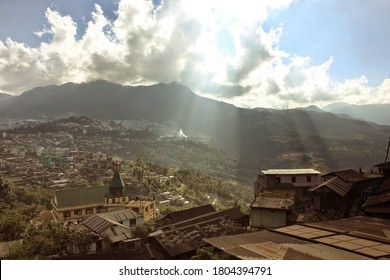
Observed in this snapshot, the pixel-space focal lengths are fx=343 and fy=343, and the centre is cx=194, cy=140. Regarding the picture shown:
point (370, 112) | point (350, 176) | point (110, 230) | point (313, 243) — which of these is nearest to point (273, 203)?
point (350, 176)

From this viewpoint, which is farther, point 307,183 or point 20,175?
point 20,175

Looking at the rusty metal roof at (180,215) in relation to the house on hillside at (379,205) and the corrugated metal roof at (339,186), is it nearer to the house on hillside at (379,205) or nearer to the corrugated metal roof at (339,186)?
the corrugated metal roof at (339,186)

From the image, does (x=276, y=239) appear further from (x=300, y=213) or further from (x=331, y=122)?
(x=331, y=122)

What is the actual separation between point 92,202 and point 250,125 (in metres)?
105

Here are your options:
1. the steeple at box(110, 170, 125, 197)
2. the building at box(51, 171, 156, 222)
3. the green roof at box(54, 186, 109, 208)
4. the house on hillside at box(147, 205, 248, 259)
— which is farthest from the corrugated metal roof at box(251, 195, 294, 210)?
the green roof at box(54, 186, 109, 208)

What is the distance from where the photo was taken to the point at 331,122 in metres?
121

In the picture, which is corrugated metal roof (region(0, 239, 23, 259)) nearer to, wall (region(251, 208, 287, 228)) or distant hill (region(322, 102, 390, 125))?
wall (region(251, 208, 287, 228))

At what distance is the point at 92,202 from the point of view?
30.3 meters

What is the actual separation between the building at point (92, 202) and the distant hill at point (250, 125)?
44627 mm

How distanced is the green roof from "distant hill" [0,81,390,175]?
45.6m

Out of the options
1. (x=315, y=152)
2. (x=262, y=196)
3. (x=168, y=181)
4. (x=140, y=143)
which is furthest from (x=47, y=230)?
(x=140, y=143)

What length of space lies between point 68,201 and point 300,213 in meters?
20.3

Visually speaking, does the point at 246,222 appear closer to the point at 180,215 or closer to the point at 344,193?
the point at 180,215

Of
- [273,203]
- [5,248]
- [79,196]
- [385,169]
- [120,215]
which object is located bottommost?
[5,248]
